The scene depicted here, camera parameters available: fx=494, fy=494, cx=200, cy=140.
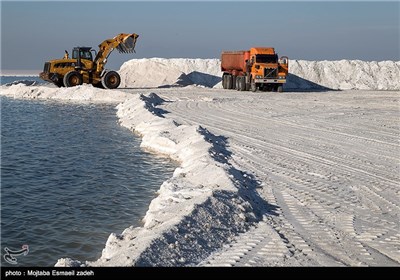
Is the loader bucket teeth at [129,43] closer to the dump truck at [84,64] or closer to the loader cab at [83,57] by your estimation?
the dump truck at [84,64]

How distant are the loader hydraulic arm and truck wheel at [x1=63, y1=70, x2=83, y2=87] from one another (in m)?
1.35

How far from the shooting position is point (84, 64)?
32.4 metres

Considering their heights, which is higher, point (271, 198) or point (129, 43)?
point (129, 43)

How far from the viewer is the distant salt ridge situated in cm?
4381

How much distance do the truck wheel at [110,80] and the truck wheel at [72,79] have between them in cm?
151

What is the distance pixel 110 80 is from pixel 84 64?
2.02m

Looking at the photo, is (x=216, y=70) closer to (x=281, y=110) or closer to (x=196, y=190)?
(x=281, y=110)

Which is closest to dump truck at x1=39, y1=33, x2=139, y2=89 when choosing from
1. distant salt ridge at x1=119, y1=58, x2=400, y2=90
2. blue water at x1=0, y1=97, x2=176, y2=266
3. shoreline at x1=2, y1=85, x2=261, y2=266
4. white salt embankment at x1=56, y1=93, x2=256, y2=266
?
distant salt ridge at x1=119, y1=58, x2=400, y2=90

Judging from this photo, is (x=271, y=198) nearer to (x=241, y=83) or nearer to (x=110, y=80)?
(x=110, y=80)

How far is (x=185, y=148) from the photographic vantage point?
1223cm

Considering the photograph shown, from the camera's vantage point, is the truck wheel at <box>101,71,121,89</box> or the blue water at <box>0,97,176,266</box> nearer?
the blue water at <box>0,97,176,266</box>

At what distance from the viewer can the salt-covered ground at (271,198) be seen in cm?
552

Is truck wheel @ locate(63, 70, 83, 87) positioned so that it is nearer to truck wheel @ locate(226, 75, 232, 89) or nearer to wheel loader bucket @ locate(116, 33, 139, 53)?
wheel loader bucket @ locate(116, 33, 139, 53)

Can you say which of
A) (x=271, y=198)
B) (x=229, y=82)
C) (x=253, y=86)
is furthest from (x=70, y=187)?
(x=229, y=82)
